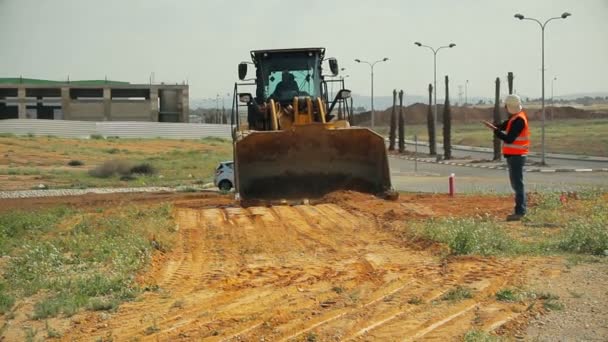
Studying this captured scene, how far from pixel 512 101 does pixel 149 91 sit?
274ft

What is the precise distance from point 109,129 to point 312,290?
71413 millimetres

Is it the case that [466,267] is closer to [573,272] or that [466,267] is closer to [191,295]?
[573,272]

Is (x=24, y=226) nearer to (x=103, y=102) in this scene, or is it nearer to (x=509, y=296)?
(x=509, y=296)

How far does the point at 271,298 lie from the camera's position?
768 centimetres

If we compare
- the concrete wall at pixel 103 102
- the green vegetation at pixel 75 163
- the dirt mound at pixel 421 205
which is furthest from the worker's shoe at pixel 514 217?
the concrete wall at pixel 103 102

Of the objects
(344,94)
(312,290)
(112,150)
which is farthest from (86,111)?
(312,290)

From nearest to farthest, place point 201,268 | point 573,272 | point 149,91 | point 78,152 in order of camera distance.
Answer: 1. point 573,272
2. point 201,268
3. point 78,152
4. point 149,91

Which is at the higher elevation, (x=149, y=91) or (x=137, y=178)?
(x=149, y=91)

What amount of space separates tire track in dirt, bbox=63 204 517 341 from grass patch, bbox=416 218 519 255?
0.40 metres

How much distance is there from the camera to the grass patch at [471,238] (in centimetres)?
971

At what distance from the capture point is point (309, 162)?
17203 mm

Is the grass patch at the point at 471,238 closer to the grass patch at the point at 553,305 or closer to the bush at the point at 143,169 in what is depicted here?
the grass patch at the point at 553,305

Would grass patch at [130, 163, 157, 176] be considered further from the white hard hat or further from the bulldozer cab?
the white hard hat

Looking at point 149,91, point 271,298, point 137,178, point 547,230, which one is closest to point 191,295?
point 271,298
